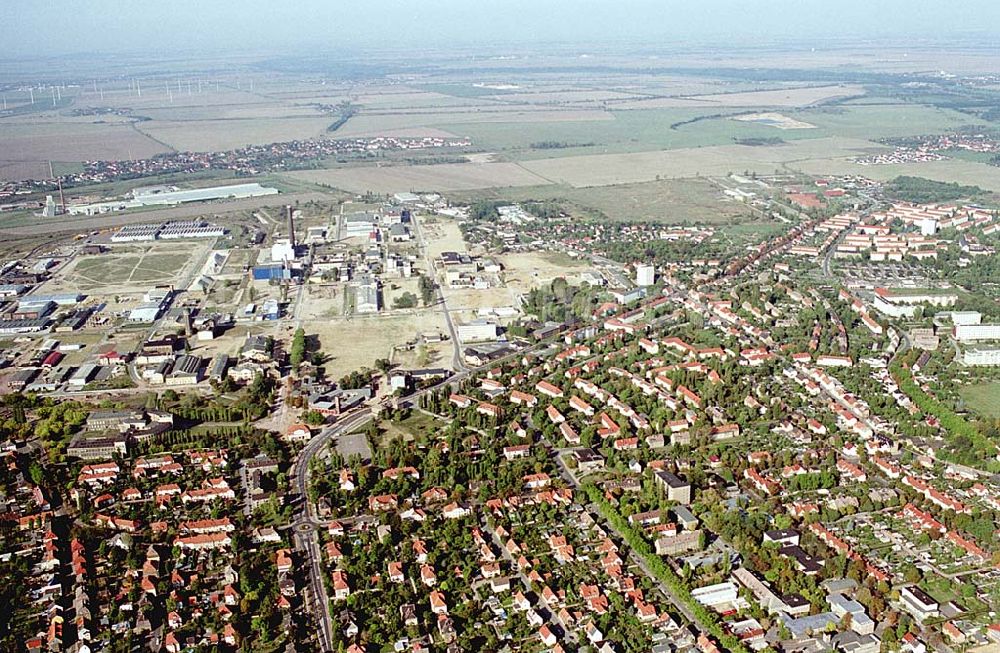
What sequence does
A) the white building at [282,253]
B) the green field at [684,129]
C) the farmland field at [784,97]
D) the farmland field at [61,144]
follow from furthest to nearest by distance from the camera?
the farmland field at [784,97] < the green field at [684,129] < the farmland field at [61,144] < the white building at [282,253]

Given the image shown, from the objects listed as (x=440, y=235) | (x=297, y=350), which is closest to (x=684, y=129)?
(x=440, y=235)

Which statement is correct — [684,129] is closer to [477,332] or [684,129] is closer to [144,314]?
[477,332]

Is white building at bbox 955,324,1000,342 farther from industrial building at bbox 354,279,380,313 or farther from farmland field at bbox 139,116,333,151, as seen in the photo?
farmland field at bbox 139,116,333,151

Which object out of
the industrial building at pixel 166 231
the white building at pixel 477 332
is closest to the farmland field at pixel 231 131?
the industrial building at pixel 166 231

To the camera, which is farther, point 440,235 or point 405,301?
point 440,235

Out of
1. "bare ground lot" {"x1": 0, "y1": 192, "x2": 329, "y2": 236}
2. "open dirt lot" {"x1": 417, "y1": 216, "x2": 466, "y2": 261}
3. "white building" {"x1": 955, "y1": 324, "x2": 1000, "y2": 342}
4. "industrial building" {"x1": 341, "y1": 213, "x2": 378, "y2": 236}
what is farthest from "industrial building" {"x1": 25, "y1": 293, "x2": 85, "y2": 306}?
"white building" {"x1": 955, "y1": 324, "x2": 1000, "y2": 342}

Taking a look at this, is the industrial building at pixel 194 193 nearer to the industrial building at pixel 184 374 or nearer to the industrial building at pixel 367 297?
the industrial building at pixel 367 297

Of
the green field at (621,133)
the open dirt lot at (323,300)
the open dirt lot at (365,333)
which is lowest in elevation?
the open dirt lot at (365,333)
